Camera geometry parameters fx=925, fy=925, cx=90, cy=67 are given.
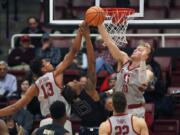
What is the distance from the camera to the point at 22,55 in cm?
1514

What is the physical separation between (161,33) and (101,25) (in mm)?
5357

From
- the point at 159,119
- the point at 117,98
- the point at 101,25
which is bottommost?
the point at 159,119

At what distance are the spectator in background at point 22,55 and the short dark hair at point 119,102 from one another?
590 cm

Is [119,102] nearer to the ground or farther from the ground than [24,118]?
farther from the ground

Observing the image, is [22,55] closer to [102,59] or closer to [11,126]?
[102,59]

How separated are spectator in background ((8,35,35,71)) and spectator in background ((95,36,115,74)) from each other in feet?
3.69

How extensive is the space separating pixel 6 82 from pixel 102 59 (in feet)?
5.08

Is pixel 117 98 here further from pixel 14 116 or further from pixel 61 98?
pixel 14 116

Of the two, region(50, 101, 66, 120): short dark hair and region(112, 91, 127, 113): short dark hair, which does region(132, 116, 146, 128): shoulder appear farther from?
region(50, 101, 66, 120): short dark hair

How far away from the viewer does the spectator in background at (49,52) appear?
14.8m

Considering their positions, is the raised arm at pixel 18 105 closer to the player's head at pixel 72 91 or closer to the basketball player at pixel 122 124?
the player's head at pixel 72 91

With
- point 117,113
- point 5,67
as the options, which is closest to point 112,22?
point 117,113

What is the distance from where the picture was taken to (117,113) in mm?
9406

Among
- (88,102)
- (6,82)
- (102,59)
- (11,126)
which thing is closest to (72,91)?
(88,102)
